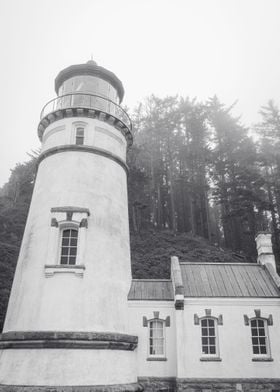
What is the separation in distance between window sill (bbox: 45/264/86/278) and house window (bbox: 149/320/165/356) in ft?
15.2

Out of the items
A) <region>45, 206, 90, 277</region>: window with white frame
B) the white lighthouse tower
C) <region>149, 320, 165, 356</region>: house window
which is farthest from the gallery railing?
<region>149, 320, 165, 356</region>: house window

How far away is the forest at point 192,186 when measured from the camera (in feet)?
94.4

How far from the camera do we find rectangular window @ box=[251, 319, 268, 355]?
13.7 meters

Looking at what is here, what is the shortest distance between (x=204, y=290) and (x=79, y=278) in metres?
6.06

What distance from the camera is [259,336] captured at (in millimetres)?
13891

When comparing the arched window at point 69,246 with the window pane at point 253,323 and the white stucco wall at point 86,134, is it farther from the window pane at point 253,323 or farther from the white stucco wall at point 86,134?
the window pane at point 253,323

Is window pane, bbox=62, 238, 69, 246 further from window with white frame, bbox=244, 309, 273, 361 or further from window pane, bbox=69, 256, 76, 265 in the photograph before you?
window with white frame, bbox=244, 309, 273, 361

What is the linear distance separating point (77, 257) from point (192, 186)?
977 inches

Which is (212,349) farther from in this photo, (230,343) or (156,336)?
(156,336)

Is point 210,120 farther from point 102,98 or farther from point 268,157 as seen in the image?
point 102,98

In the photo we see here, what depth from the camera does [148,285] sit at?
15.2 metres

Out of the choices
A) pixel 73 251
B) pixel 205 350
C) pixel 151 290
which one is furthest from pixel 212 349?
pixel 73 251

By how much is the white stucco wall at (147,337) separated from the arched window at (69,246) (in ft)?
12.5

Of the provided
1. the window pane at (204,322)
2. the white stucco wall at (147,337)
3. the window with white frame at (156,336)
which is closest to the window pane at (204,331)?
the window pane at (204,322)
